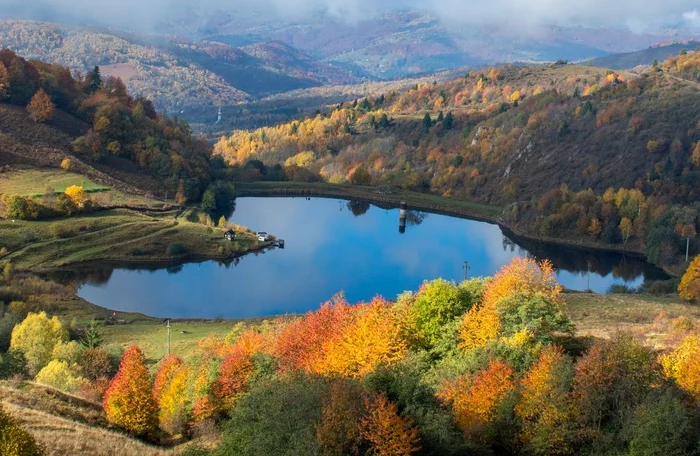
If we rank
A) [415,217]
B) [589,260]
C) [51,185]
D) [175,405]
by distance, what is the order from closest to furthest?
1. [175,405]
2. [51,185]
3. [589,260]
4. [415,217]

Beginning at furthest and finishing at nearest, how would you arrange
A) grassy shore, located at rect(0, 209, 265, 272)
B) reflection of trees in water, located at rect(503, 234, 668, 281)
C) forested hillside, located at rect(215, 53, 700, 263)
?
forested hillside, located at rect(215, 53, 700, 263) < reflection of trees in water, located at rect(503, 234, 668, 281) < grassy shore, located at rect(0, 209, 265, 272)

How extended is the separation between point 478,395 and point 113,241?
2157 inches

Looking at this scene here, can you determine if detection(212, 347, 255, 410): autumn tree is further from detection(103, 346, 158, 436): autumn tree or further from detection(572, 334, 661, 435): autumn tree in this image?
detection(572, 334, 661, 435): autumn tree

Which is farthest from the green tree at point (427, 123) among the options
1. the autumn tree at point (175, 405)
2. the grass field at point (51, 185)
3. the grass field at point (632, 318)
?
the autumn tree at point (175, 405)

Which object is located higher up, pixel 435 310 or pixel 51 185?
pixel 435 310

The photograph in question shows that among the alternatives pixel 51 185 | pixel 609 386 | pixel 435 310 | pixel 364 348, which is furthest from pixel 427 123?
pixel 609 386

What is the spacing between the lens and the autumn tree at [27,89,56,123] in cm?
8381

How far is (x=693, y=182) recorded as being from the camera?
273 feet

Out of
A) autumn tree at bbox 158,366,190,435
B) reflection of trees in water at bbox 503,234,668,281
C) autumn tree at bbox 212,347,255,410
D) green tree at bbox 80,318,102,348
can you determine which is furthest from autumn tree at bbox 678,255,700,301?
green tree at bbox 80,318,102,348

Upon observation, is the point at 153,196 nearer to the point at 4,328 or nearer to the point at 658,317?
the point at 4,328

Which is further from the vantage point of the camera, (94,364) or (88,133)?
(88,133)

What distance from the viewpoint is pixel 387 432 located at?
632 inches

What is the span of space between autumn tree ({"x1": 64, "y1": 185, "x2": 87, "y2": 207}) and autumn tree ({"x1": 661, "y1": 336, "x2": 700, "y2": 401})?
201 ft

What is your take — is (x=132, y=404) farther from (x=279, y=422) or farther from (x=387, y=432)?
(x=387, y=432)
